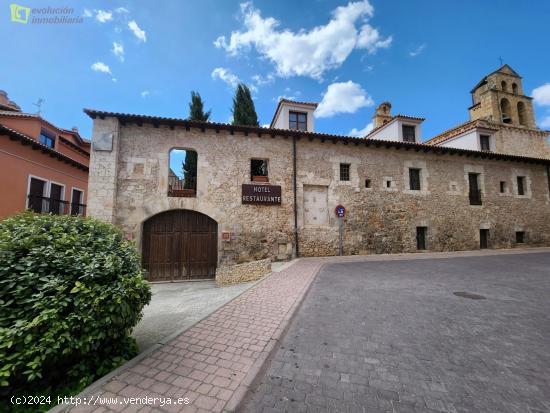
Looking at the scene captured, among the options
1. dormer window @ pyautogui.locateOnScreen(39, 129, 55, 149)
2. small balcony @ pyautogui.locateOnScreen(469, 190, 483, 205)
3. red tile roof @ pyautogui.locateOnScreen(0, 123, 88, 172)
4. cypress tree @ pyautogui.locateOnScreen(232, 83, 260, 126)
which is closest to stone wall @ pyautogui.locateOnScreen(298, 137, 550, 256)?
small balcony @ pyautogui.locateOnScreen(469, 190, 483, 205)

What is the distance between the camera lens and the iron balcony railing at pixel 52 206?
11289 mm

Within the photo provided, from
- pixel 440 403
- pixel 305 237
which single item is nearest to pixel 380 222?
pixel 305 237

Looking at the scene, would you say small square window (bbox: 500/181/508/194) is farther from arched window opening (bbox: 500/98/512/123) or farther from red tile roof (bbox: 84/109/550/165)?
arched window opening (bbox: 500/98/512/123)

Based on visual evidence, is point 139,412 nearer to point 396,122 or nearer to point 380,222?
point 380,222

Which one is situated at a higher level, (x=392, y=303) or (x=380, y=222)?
(x=380, y=222)

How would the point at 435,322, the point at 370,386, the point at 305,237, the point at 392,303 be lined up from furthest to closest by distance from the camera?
1. the point at 305,237
2. the point at 392,303
3. the point at 435,322
4. the point at 370,386

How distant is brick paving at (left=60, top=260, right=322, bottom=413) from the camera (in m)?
2.12

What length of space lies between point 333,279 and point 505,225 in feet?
48.7

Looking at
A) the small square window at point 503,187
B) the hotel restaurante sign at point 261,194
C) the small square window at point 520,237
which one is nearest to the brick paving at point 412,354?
the hotel restaurante sign at point 261,194

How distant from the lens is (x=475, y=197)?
14.0 m

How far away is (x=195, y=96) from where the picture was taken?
18.1 metres

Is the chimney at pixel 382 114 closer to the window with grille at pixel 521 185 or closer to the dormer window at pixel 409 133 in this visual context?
the dormer window at pixel 409 133

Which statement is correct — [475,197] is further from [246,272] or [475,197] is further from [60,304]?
[60,304]

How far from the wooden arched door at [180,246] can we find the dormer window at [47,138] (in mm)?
10661
